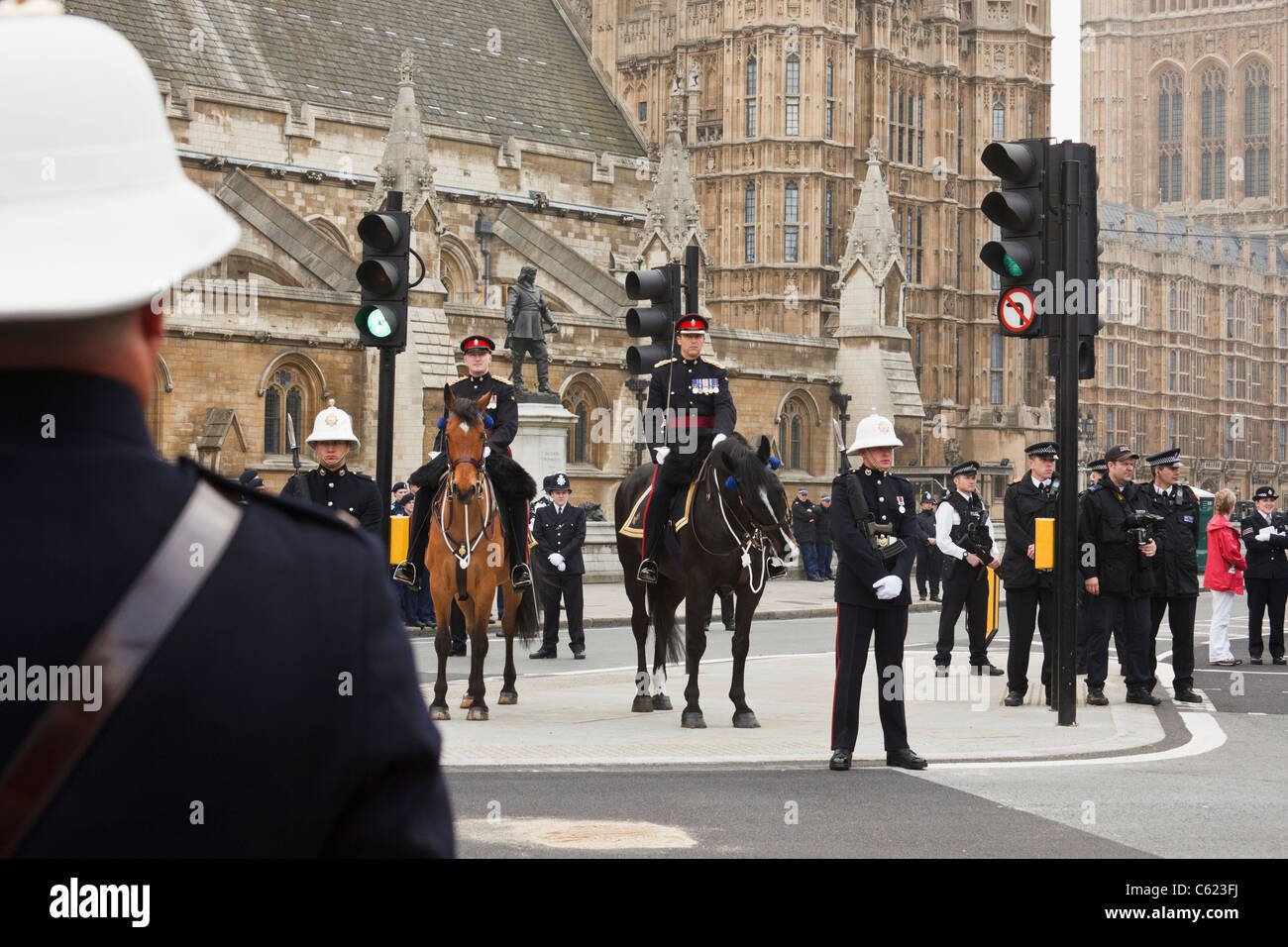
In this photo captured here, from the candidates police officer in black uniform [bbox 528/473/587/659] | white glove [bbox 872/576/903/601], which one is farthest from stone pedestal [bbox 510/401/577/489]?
white glove [bbox 872/576/903/601]

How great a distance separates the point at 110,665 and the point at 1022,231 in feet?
36.4

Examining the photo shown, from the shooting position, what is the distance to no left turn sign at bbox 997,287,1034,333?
39.7 feet

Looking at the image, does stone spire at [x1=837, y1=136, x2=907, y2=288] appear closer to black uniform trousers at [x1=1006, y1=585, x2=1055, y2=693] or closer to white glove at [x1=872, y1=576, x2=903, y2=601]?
black uniform trousers at [x1=1006, y1=585, x2=1055, y2=693]

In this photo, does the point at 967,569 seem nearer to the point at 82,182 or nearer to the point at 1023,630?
the point at 1023,630

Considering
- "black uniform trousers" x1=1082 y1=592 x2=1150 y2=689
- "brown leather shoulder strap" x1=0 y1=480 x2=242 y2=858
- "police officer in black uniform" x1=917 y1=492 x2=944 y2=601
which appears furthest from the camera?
"police officer in black uniform" x1=917 y1=492 x2=944 y2=601

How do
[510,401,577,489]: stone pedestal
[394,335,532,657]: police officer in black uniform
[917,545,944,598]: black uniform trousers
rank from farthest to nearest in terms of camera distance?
[917,545,944,598]: black uniform trousers, [510,401,577,489]: stone pedestal, [394,335,532,657]: police officer in black uniform

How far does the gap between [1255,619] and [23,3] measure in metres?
19.5

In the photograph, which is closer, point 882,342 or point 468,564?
point 468,564

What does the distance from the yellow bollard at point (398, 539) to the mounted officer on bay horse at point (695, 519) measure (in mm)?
1648

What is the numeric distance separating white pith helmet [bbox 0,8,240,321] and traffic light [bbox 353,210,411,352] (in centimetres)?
912

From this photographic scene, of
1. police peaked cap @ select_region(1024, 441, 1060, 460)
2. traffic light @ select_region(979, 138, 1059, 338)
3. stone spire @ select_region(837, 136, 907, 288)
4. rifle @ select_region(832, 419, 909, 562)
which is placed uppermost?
stone spire @ select_region(837, 136, 907, 288)
